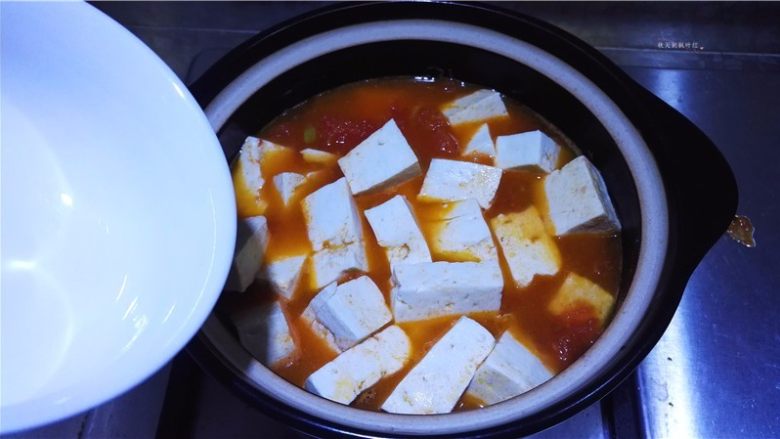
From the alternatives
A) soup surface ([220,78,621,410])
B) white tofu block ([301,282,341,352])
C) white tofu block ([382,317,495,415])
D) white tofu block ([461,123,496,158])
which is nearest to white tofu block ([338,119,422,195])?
soup surface ([220,78,621,410])

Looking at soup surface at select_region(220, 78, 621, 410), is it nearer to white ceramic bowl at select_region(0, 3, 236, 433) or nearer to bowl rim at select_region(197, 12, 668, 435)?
bowl rim at select_region(197, 12, 668, 435)

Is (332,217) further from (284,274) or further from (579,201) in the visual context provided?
(579,201)

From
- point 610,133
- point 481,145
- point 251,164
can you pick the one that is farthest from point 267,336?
point 610,133

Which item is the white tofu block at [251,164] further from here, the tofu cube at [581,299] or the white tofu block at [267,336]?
the tofu cube at [581,299]

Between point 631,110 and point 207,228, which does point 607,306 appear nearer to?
point 631,110

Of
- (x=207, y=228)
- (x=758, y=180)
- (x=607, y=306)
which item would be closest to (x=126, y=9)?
(x=207, y=228)

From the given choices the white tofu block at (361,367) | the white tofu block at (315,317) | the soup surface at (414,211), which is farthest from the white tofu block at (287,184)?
the white tofu block at (361,367)
